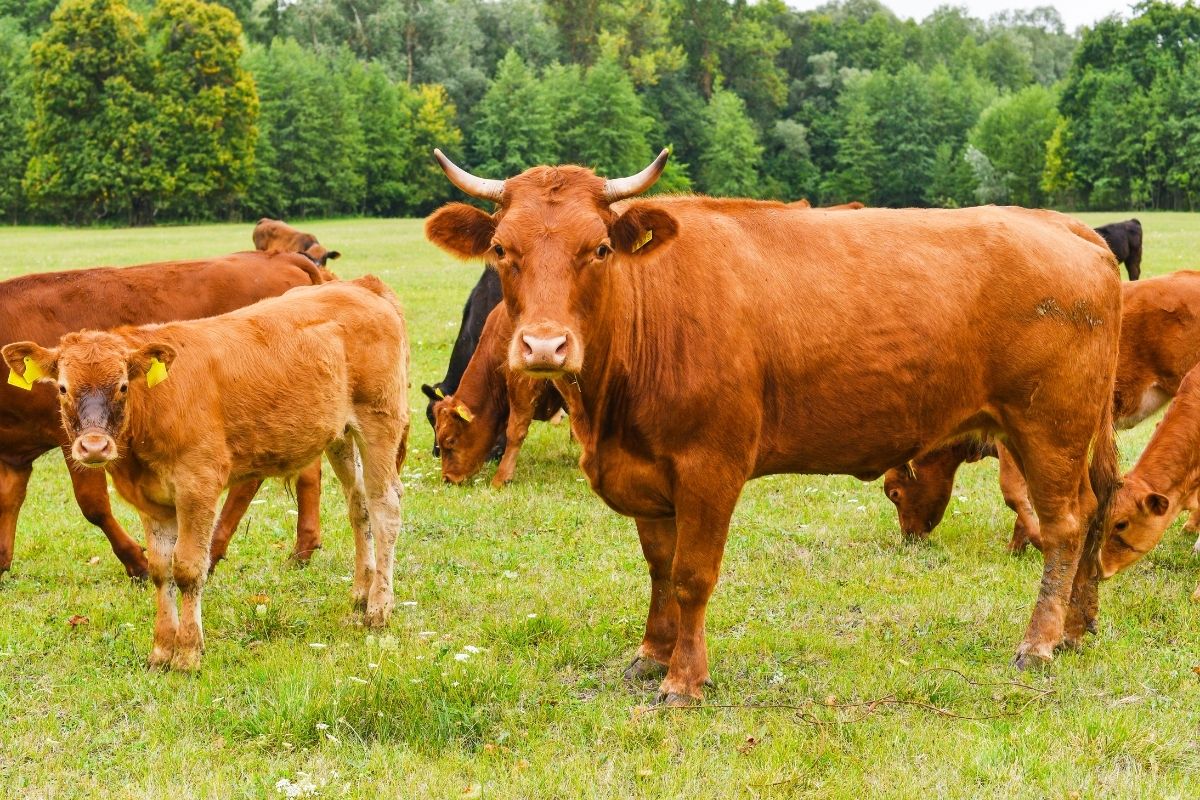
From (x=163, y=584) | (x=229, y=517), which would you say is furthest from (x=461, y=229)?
(x=229, y=517)

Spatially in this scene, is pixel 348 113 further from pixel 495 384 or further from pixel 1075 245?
pixel 1075 245

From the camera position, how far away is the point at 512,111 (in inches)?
2968

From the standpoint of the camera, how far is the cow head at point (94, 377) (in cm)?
568

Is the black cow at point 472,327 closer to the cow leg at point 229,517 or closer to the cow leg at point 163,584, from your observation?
the cow leg at point 229,517

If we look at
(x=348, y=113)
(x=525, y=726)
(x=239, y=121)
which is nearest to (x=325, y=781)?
(x=525, y=726)

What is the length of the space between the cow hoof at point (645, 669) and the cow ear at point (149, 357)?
300 cm

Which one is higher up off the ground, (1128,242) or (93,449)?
(93,449)

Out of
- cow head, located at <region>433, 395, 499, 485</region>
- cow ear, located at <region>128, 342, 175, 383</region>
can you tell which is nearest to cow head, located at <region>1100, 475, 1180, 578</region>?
cow ear, located at <region>128, 342, 175, 383</region>

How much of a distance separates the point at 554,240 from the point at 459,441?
631 cm

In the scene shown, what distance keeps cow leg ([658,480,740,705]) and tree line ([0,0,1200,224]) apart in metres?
65.5

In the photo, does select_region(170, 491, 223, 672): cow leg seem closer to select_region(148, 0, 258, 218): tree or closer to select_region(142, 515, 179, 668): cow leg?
select_region(142, 515, 179, 668): cow leg

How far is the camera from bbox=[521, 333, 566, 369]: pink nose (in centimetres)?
484

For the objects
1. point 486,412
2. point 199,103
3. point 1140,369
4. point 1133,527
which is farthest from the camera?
point 199,103

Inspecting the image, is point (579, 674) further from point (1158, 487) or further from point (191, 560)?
point (1158, 487)
